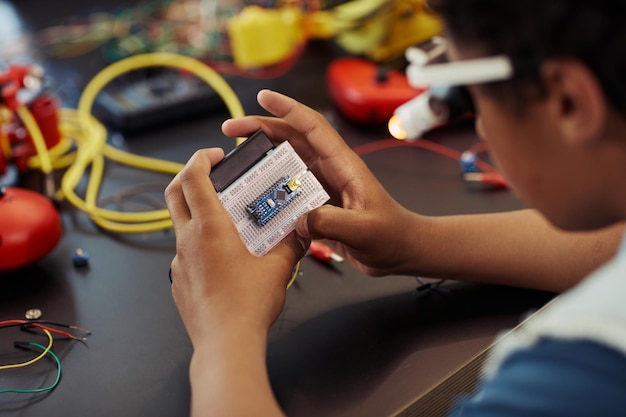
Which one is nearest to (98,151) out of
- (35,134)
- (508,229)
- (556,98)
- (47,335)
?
(35,134)

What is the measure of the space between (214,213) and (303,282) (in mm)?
199

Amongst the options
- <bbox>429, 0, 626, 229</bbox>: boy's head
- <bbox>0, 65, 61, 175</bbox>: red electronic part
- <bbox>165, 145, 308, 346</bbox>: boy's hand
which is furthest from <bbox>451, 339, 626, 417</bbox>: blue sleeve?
<bbox>0, 65, 61, 175</bbox>: red electronic part

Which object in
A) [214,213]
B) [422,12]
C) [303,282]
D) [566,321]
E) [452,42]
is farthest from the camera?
[422,12]

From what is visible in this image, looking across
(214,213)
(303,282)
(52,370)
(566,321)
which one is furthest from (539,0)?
(52,370)

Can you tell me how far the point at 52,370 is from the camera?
0.75m

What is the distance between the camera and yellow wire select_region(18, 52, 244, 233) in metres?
1.01

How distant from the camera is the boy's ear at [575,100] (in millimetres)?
510

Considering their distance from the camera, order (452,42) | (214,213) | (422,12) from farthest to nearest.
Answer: (422,12)
(214,213)
(452,42)

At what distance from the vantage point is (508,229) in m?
0.87

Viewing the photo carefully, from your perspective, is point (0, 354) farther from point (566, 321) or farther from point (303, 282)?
point (566, 321)

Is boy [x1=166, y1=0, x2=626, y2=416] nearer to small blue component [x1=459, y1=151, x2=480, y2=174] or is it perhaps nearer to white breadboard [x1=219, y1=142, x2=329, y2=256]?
white breadboard [x1=219, y1=142, x2=329, y2=256]

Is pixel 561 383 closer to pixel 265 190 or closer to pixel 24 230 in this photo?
pixel 265 190

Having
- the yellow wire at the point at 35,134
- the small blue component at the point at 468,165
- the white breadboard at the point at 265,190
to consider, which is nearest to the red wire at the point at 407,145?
the small blue component at the point at 468,165

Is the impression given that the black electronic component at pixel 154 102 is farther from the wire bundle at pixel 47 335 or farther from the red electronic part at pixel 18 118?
the wire bundle at pixel 47 335
